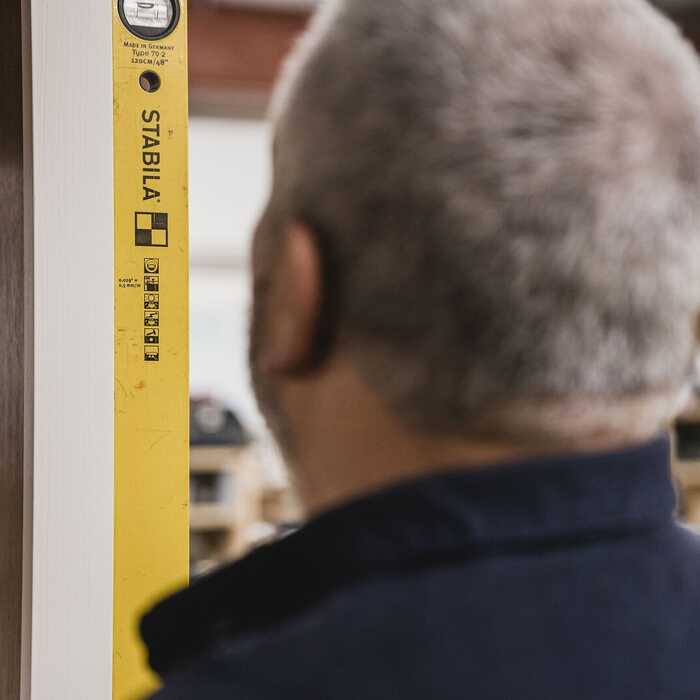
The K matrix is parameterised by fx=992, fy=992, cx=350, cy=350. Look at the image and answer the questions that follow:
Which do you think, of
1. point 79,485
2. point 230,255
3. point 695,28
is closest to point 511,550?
point 79,485

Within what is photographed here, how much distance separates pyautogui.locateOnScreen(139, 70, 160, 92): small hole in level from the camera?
89 centimetres

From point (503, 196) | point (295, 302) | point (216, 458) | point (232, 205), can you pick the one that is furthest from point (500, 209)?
point (232, 205)

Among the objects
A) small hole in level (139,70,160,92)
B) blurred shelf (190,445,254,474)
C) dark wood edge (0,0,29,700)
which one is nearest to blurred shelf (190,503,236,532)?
blurred shelf (190,445,254,474)

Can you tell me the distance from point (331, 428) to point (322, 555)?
0.22 feet

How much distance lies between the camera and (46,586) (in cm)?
87

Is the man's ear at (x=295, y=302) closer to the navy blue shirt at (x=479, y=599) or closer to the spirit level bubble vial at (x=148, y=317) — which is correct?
the navy blue shirt at (x=479, y=599)

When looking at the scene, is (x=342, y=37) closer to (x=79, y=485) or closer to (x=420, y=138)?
(x=420, y=138)

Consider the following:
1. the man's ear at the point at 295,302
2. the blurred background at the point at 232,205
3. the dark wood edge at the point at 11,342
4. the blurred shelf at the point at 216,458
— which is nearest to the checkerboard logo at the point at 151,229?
the dark wood edge at the point at 11,342

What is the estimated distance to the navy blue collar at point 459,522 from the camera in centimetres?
47

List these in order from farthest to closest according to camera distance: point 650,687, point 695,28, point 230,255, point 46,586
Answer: point 230,255 → point 695,28 → point 46,586 → point 650,687

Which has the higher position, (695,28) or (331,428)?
(695,28)

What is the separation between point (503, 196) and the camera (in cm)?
45

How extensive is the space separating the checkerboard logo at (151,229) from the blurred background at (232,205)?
7.79ft

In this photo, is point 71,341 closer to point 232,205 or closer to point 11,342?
point 11,342
